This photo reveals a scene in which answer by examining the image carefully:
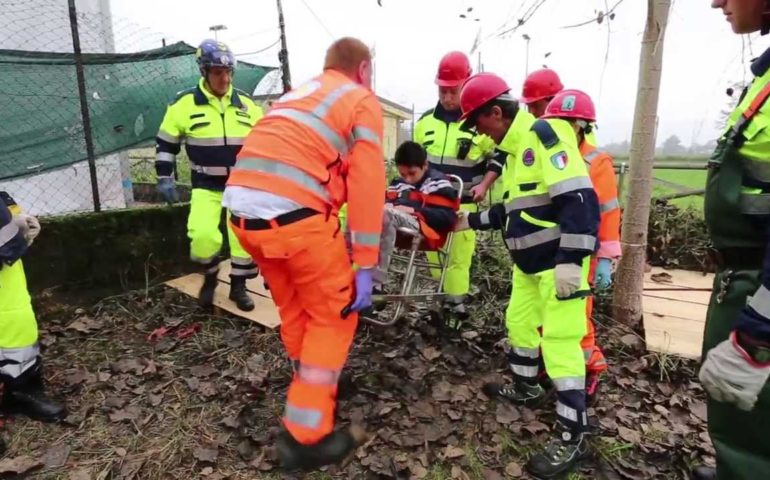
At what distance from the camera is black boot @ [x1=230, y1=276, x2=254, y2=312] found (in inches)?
176

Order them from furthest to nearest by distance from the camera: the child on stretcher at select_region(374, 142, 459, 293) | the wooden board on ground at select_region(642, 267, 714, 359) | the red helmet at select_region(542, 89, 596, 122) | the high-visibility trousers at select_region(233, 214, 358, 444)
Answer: the wooden board on ground at select_region(642, 267, 714, 359)
the child on stretcher at select_region(374, 142, 459, 293)
the red helmet at select_region(542, 89, 596, 122)
the high-visibility trousers at select_region(233, 214, 358, 444)

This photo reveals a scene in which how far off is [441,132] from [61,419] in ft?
11.5

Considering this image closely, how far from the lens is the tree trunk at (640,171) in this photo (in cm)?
373

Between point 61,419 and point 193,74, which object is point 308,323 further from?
point 193,74

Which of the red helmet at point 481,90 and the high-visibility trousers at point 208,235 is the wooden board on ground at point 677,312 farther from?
the high-visibility trousers at point 208,235

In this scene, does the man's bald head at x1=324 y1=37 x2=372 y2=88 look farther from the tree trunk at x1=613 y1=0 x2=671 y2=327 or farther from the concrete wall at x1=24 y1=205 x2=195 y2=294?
the concrete wall at x1=24 y1=205 x2=195 y2=294

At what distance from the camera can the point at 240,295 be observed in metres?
4.56

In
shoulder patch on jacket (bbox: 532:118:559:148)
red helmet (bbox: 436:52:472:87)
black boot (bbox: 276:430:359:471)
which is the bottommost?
black boot (bbox: 276:430:359:471)

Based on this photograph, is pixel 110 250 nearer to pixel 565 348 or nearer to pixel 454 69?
pixel 454 69

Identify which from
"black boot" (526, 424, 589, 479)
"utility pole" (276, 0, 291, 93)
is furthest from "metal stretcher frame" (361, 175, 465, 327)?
"utility pole" (276, 0, 291, 93)

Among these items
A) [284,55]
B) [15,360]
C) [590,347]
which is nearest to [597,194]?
[590,347]

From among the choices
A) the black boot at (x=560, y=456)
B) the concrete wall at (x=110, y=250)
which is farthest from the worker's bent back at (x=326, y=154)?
the concrete wall at (x=110, y=250)

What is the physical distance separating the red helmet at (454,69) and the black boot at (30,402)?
3.67 metres

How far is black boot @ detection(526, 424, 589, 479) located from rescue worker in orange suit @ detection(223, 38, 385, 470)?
1.01m
